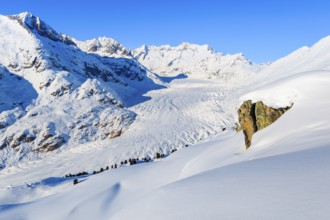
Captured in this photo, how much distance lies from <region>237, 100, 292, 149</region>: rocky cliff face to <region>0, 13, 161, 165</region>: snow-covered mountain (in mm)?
63824

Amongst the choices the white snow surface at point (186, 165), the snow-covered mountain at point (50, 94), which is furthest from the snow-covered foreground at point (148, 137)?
the snow-covered mountain at point (50, 94)

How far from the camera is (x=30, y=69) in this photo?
113 meters

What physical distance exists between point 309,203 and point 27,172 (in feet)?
212

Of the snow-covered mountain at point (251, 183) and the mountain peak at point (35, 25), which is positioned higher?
the mountain peak at point (35, 25)

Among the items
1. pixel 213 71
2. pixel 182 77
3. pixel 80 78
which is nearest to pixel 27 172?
pixel 80 78

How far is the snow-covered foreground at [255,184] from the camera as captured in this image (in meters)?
5.83

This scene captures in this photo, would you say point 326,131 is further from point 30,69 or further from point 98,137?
point 30,69

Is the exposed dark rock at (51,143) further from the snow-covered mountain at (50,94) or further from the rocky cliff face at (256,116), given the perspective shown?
the rocky cliff face at (256,116)

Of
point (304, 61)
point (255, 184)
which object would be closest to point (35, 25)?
point (304, 61)

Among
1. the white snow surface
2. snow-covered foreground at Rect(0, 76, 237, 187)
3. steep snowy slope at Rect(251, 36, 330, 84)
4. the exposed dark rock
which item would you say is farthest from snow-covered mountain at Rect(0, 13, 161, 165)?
steep snowy slope at Rect(251, 36, 330, 84)

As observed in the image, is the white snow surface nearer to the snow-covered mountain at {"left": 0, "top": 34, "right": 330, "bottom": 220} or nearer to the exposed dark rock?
the snow-covered mountain at {"left": 0, "top": 34, "right": 330, "bottom": 220}

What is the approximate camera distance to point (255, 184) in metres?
6.75

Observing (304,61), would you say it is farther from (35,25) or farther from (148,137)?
(35,25)

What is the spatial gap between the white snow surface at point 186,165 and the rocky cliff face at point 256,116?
1.24 feet
